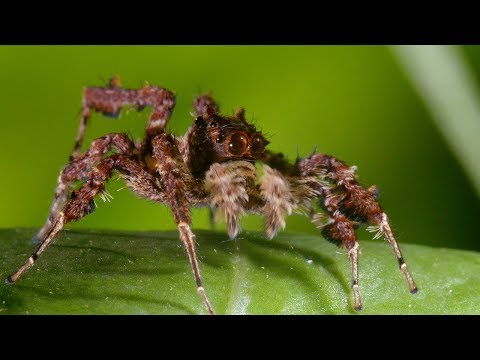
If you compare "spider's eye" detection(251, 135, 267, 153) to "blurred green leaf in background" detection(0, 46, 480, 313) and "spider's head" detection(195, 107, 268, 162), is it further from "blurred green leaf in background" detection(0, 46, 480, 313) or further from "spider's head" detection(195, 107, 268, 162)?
"blurred green leaf in background" detection(0, 46, 480, 313)

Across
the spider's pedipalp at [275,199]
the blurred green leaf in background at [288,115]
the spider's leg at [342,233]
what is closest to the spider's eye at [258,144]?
the spider's pedipalp at [275,199]

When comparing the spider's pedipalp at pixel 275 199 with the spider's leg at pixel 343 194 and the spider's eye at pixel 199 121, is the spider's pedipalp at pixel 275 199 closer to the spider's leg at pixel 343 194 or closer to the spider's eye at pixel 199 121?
the spider's leg at pixel 343 194

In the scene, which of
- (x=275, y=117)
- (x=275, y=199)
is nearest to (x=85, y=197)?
(x=275, y=199)

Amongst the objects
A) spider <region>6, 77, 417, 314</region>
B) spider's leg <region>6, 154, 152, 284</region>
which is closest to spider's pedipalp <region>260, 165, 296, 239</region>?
spider <region>6, 77, 417, 314</region>

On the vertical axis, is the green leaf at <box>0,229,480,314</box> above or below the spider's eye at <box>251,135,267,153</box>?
below

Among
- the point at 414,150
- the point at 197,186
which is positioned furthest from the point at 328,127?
the point at 197,186

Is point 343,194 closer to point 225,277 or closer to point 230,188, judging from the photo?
point 230,188

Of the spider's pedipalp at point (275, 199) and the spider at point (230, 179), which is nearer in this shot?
the spider at point (230, 179)
